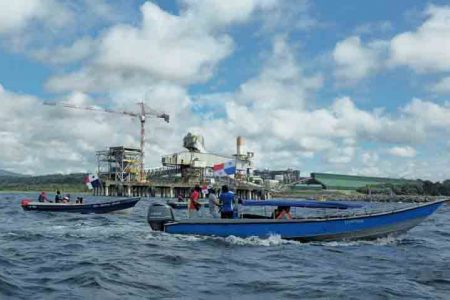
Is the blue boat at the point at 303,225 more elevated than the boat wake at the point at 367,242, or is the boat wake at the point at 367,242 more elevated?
the blue boat at the point at 303,225

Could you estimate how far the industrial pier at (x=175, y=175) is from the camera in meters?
157

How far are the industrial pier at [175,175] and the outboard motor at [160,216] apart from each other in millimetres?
123418

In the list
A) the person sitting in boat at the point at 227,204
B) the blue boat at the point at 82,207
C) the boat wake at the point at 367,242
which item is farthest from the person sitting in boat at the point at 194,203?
the blue boat at the point at 82,207

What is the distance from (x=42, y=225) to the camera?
34.7 metres

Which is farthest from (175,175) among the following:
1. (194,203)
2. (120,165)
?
(194,203)

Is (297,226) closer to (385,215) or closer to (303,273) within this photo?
(385,215)

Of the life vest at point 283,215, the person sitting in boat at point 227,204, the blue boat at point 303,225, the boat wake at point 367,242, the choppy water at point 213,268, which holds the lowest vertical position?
the choppy water at point 213,268

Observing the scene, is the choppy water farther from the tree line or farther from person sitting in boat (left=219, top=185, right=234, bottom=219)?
the tree line

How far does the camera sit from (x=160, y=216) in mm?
27547


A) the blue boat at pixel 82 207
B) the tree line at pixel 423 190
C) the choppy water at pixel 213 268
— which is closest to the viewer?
the choppy water at pixel 213 268

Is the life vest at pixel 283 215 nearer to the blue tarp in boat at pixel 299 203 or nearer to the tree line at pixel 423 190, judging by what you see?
the blue tarp in boat at pixel 299 203

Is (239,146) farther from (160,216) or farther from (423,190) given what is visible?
(160,216)

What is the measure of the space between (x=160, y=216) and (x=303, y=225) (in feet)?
23.0

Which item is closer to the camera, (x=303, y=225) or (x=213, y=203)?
(x=303, y=225)
